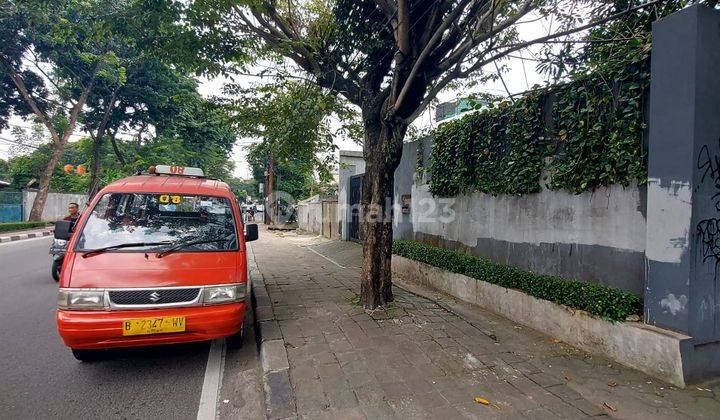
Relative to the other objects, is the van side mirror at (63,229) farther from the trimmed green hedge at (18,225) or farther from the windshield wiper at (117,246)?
the trimmed green hedge at (18,225)

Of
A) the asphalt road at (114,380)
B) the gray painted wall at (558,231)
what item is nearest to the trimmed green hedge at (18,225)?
the asphalt road at (114,380)

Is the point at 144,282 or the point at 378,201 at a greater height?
the point at 378,201

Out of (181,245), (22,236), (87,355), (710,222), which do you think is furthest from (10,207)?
(710,222)

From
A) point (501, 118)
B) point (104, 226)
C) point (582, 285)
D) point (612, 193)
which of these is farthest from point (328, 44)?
point (582, 285)

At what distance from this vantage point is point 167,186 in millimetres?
4305

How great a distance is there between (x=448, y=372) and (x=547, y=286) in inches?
75.3

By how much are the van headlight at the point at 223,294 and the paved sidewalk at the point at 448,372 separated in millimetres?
855

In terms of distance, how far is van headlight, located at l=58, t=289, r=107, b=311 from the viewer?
3.10 meters

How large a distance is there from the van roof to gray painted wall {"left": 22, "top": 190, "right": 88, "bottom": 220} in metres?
22.5

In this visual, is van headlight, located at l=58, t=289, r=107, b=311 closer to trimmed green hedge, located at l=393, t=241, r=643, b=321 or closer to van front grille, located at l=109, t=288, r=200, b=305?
van front grille, located at l=109, t=288, r=200, b=305

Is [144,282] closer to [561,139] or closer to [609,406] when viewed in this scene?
[609,406]

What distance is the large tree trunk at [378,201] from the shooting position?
16.4 feet

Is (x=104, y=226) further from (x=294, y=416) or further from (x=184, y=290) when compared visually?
(x=294, y=416)

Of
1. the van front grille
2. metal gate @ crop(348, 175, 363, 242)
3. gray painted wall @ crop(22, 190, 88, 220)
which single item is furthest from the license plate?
gray painted wall @ crop(22, 190, 88, 220)
